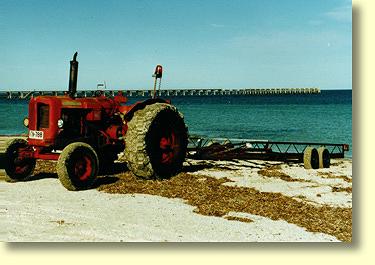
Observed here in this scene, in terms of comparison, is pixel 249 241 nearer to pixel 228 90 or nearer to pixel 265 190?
pixel 265 190

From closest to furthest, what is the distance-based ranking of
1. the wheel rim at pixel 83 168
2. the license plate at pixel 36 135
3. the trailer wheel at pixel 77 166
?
1. the trailer wheel at pixel 77 166
2. the wheel rim at pixel 83 168
3. the license plate at pixel 36 135

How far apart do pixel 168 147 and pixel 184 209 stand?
2.68m

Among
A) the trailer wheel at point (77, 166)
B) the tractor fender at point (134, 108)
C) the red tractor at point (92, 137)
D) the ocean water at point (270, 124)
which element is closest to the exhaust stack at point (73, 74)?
the red tractor at point (92, 137)

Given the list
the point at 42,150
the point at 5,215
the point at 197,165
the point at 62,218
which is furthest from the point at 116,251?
the point at 197,165

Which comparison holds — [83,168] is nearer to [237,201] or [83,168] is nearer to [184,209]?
[184,209]

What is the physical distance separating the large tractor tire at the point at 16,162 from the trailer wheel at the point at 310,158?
297 inches

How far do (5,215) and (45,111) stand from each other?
2884 millimetres

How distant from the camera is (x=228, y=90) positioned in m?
180

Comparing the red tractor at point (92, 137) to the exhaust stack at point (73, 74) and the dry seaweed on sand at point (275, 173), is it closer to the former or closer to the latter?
the exhaust stack at point (73, 74)

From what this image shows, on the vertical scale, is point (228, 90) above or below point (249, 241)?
above

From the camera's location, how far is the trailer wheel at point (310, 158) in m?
13.1

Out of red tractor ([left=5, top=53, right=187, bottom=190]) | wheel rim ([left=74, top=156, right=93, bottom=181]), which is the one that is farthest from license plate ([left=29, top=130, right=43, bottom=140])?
wheel rim ([left=74, top=156, right=93, bottom=181])

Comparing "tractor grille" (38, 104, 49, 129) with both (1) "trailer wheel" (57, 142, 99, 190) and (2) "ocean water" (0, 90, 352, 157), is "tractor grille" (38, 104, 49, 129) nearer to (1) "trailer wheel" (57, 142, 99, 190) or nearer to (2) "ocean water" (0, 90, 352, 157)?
(1) "trailer wheel" (57, 142, 99, 190)

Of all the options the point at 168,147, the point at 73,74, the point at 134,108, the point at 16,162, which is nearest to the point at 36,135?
the point at 16,162
